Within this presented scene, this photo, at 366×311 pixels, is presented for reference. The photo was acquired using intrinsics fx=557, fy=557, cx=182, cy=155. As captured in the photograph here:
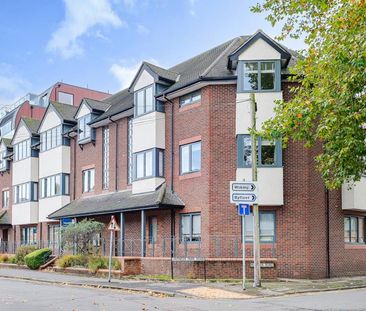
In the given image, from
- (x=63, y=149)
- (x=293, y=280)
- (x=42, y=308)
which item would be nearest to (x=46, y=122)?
(x=63, y=149)

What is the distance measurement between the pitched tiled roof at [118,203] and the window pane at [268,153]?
14.9ft

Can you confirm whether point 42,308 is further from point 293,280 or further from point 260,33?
point 260,33

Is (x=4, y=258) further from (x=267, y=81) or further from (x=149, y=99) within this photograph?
(x=267, y=81)

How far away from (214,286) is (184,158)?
821cm

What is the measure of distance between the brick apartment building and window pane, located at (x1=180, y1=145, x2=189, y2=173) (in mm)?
74

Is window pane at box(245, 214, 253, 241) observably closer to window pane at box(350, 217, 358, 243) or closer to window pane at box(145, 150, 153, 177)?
window pane at box(350, 217, 358, 243)

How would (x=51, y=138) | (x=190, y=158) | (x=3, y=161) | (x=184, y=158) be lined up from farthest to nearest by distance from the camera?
(x=3, y=161)
(x=51, y=138)
(x=184, y=158)
(x=190, y=158)

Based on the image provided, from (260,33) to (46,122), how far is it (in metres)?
19.0

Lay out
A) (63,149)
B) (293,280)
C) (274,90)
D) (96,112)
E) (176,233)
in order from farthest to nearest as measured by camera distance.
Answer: (63,149) → (96,112) → (176,233) → (274,90) → (293,280)

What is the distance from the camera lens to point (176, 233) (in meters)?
26.3

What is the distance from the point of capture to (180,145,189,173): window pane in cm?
2636

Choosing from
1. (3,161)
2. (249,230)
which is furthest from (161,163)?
(3,161)

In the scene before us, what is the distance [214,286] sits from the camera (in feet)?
65.1

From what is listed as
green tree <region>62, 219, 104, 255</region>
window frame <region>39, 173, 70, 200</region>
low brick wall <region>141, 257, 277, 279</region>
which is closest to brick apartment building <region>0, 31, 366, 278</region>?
low brick wall <region>141, 257, 277, 279</region>
